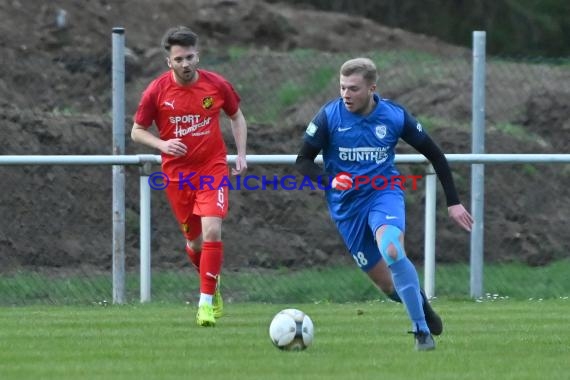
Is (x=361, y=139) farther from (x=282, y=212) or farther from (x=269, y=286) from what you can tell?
(x=282, y=212)

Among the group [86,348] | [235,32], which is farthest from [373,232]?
[235,32]

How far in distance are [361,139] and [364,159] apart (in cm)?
13

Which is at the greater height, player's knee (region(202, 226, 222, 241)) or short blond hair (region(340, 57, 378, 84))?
short blond hair (region(340, 57, 378, 84))

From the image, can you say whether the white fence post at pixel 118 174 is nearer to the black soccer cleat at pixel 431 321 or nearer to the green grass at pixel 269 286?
the green grass at pixel 269 286

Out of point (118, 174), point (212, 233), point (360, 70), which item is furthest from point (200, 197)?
point (118, 174)

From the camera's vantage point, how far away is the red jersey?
10078 millimetres

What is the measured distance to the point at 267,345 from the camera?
8.59 metres

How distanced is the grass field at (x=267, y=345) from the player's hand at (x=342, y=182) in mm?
963

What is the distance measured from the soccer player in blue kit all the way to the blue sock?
22 cm

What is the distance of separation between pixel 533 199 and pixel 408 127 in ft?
27.2

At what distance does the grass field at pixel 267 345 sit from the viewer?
24.1ft

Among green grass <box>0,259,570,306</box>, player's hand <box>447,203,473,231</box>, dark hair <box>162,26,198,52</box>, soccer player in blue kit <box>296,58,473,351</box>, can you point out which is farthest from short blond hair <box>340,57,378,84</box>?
green grass <box>0,259,570,306</box>

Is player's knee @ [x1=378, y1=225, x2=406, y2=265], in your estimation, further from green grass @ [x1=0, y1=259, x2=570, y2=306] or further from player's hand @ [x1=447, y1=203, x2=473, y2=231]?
green grass @ [x1=0, y1=259, x2=570, y2=306]

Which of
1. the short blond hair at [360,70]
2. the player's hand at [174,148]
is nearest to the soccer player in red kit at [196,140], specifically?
the player's hand at [174,148]
